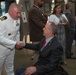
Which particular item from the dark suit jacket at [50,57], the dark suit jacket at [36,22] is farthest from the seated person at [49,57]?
the dark suit jacket at [36,22]

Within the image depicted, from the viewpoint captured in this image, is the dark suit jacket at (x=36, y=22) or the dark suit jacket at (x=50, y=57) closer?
the dark suit jacket at (x=50, y=57)

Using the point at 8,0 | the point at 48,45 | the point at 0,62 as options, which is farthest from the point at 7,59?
the point at 8,0

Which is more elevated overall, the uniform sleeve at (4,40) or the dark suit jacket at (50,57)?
the uniform sleeve at (4,40)

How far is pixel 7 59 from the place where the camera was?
18.2 ft

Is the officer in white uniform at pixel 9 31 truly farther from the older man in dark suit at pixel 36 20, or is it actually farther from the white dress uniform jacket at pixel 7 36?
the older man in dark suit at pixel 36 20

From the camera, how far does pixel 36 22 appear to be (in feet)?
25.1

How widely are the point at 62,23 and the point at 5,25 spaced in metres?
3.13

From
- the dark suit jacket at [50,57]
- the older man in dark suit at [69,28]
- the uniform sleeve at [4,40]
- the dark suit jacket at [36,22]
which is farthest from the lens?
the older man in dark suit at [69,28]

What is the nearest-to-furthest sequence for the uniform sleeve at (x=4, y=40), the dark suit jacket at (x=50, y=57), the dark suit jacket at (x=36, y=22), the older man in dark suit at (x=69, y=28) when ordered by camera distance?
the dark suit jacket at (x=50, y=57)
the uniform sleeve at (x=4, y=40)
the dark suit jacket at (x=36, y=22)
the older man in dark suit at (x=69, y=28)

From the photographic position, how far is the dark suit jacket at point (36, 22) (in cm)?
757

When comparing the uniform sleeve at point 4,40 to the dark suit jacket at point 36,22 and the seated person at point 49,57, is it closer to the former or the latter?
the seated person at point 49,57

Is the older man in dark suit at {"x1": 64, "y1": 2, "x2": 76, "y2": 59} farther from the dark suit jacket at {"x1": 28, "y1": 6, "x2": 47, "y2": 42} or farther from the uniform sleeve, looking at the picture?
the uniform sleeve

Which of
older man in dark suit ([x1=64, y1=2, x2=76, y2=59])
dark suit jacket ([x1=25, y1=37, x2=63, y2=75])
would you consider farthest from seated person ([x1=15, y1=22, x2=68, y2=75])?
older man in dark suit ([x1=64, y1=2, x2=76, y2=59])

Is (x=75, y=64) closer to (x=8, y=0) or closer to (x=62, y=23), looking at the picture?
(x=62, y=23)
